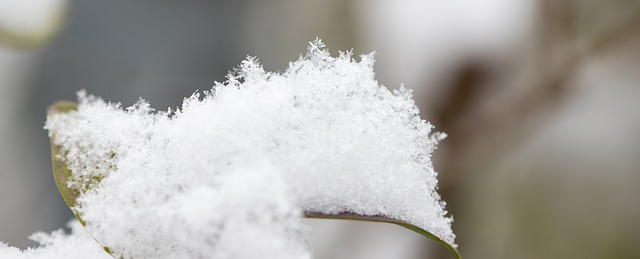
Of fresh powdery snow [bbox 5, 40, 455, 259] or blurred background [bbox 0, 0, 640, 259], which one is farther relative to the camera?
blurred background [bbox 0, 0, 640, 259]

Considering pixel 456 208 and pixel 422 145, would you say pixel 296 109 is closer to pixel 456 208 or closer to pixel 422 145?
pixel 422 145

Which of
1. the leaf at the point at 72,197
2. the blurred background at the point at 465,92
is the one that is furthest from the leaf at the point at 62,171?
the blurred background at the point at 465,92

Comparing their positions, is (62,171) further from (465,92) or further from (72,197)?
(465,92)

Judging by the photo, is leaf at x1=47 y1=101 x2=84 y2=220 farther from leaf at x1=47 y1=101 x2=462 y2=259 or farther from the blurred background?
the blurred background

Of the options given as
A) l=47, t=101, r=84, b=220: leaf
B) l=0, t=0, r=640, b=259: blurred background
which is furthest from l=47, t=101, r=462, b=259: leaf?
l=0, t=0, r=640, b=259: blurred background

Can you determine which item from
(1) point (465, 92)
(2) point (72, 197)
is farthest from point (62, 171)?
(1) point (465, 92)

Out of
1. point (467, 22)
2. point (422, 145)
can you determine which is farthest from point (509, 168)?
point (422, 145)
